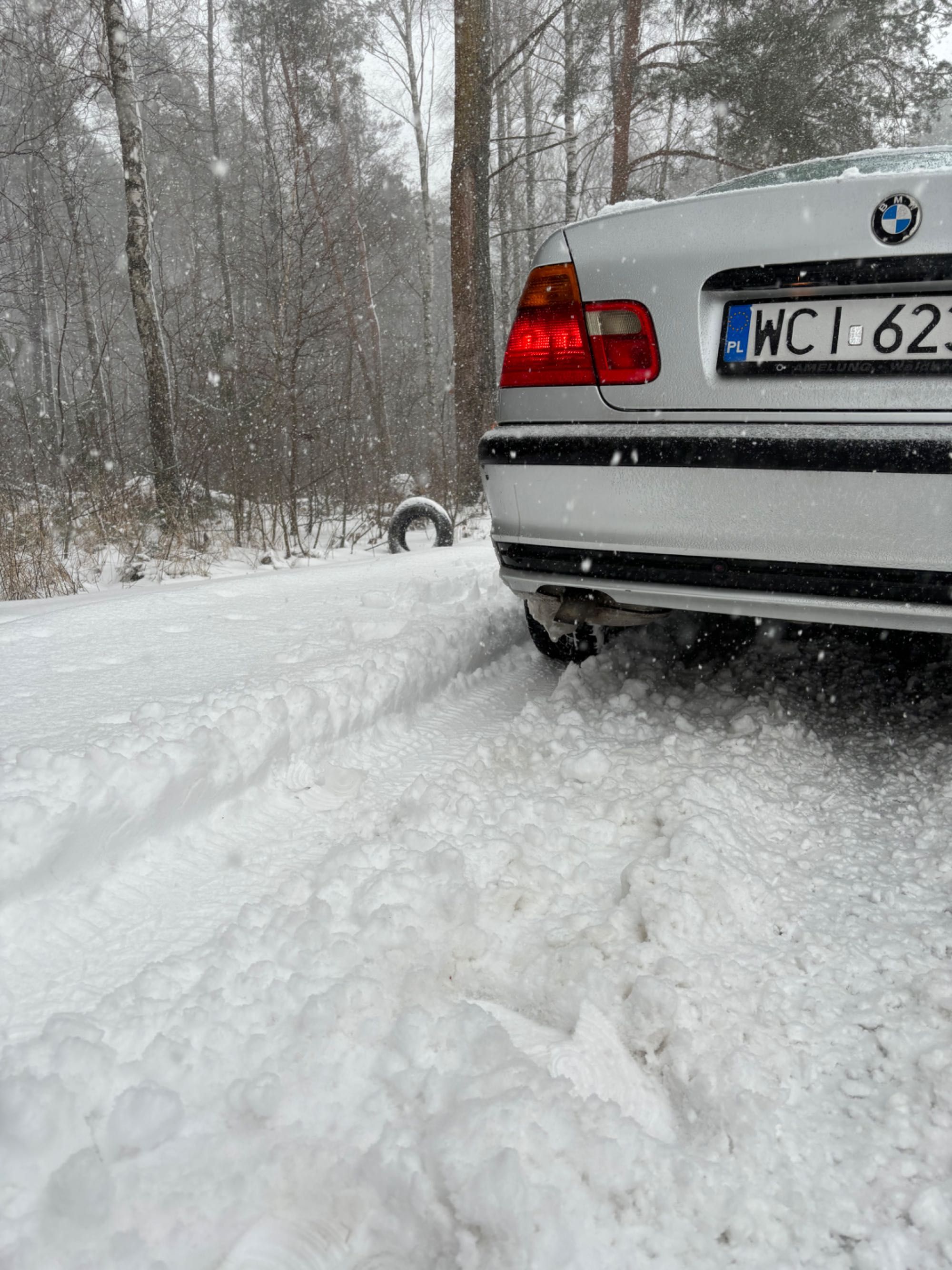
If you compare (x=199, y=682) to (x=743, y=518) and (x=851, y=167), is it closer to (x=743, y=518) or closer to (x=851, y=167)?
(x=743, y=518)

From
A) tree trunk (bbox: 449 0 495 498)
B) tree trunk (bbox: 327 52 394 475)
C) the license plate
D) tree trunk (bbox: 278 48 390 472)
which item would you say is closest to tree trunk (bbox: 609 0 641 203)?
tree trunk (bbox: 278 48 390 472)

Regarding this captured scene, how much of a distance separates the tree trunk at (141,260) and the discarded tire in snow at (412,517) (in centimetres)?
337

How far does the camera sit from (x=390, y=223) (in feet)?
74.5

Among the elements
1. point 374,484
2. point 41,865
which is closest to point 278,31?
point 374,484

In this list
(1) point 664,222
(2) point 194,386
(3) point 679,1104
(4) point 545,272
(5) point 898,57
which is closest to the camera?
(3) point 679,1104

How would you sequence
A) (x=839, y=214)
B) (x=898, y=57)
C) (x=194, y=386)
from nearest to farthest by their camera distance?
(x=839, y=214), (x=194, y=386), (x=898, y=57)

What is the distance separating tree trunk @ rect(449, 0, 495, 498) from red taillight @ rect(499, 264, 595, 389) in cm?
645

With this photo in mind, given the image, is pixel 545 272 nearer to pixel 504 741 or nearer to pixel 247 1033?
pixel 504 741

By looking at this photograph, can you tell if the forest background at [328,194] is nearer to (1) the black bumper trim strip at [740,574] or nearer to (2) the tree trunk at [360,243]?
(2) the tree trunk at [360,243]

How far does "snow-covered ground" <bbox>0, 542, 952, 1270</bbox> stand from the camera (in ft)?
3.09

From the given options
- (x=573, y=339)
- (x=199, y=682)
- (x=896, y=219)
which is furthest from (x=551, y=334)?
(x=199, y=682)

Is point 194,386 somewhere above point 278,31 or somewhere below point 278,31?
below

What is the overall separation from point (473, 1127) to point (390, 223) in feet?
82.5

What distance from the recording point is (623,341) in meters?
1.99
